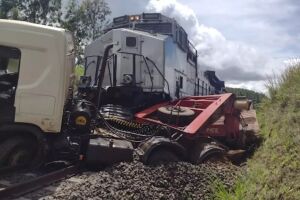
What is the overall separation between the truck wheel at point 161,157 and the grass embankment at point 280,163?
1.69 metres

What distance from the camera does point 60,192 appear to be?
593cm

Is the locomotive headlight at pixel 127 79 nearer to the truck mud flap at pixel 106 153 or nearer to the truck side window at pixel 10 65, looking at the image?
the truck mud flap at pixel 106 153

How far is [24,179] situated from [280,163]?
142 inches

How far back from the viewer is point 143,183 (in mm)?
6340

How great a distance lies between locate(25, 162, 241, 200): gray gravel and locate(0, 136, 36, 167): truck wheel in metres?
0.92

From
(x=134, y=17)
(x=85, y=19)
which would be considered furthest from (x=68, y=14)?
(x=134, y=17)

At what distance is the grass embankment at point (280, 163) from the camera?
5.02m

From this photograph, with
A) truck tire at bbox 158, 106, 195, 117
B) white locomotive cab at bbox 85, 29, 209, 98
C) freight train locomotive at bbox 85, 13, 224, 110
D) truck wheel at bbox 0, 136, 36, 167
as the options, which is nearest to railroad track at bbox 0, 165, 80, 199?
truck wheel at bbox 0, 136, 36, 167

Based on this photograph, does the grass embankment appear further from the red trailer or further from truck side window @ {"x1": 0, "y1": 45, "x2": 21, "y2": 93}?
truck side window @ {"x1": 0, "y1": 45, "x2": 21, "y2": 93}

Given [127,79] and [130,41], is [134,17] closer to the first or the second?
[130,41]

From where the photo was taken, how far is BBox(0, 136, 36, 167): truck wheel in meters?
7.24

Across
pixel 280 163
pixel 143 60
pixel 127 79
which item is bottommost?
pixel 280 163

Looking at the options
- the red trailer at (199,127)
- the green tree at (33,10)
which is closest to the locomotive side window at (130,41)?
the red trailer at (199,127)

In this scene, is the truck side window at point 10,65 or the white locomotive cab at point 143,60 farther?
the white locomotive cab at point 143,60
